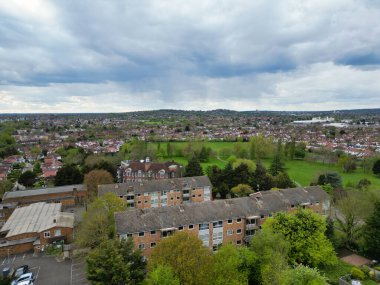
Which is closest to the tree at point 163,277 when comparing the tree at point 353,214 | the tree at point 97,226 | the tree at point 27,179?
the tree at point 97,226

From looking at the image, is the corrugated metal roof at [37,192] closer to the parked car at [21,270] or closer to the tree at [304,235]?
the parked car at [21,270]

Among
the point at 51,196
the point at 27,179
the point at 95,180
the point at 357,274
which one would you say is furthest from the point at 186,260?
the point at 27,179

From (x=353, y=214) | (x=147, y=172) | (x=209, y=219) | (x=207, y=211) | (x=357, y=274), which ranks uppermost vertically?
(x=207, y=211)

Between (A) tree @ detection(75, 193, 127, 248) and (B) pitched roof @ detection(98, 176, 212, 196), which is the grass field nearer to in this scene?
(B) pitched roof @ detection(98, 176, 212, 196)

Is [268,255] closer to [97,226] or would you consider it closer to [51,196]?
[97,226]

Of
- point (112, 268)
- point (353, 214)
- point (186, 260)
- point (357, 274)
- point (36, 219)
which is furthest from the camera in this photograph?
point (36, 219)

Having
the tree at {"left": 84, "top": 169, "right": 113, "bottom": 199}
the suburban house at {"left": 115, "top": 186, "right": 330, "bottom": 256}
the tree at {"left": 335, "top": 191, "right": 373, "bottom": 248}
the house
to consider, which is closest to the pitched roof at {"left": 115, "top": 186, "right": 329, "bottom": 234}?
the suburban house at {"left": 115, "top": 186, "right": 330, "bottom": 256}

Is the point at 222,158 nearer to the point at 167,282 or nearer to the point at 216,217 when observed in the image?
the point at 216,217
